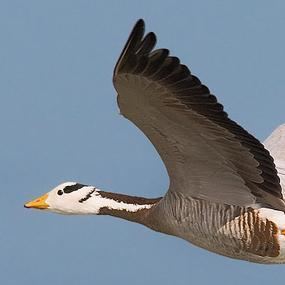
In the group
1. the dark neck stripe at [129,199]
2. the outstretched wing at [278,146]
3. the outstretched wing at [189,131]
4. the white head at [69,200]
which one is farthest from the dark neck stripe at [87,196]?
the outstretched wing at [278,146]

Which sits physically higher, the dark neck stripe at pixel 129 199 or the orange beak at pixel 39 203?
the dark neck stripe at pixel 129 199

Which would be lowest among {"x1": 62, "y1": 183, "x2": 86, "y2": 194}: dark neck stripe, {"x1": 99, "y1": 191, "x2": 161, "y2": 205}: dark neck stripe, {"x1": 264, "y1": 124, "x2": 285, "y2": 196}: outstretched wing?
{"x1": 99, "y1": 191, "x2": 161, "y2": 205}: dark neck stripe

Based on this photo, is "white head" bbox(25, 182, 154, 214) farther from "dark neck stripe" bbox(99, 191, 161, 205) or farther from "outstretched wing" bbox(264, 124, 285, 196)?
"outstretched wing" bbox(264, 124, 285, 196)

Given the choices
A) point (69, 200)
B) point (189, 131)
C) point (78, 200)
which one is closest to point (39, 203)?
point (69, 200)

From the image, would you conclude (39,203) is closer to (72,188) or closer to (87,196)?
(72,188)

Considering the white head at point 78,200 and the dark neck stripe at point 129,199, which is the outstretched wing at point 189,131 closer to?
the dark neck stripe at point 129,199

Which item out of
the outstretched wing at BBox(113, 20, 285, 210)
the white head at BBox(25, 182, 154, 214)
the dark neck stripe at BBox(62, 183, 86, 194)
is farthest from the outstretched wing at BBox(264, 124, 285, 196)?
the dark neck stripe at BBox(62, 183, 86, 194)

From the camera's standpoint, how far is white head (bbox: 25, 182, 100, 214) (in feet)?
44.3

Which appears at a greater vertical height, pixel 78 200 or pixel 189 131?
pixel 189 131

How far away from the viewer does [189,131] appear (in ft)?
35.9

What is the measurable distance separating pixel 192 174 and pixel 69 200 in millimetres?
2200

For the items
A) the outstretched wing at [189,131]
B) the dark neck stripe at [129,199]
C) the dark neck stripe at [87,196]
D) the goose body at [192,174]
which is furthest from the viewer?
the dark neck stripe at [87,196]

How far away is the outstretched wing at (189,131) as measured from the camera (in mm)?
10023

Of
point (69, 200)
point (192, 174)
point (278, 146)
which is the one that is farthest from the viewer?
point (278, 146)
